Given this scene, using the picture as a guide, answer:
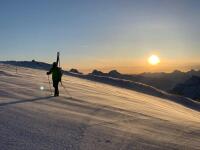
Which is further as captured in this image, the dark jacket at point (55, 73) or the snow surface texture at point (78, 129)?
the dark jacket at point (55, 73)

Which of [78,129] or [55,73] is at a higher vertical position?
[55,73]

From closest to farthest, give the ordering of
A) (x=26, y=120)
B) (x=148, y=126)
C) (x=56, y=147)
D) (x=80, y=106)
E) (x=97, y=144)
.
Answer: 1. (x=56, y=147)
2. (x=97, y=144)
3. (x=26, y=120)
4. (x=148, y=126)
5. (x=80, y=106)

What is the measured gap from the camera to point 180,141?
12.8 meters

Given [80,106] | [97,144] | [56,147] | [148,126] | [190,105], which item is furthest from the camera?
[190,105]

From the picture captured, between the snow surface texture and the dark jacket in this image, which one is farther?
the dark jacket

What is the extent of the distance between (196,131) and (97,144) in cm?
593

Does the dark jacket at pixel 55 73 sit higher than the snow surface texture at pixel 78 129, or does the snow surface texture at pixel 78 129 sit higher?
the dark jacket at pixel 55 73

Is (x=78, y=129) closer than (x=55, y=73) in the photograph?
Yes

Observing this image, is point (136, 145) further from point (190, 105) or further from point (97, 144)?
point (190, 105)

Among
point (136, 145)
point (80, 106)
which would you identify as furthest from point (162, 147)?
point (80, 106)

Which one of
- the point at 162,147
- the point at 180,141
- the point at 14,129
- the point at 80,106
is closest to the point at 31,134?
the point at 14,129

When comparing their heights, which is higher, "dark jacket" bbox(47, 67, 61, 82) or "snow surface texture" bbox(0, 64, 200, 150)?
"dark jacket" bbox(47, 67, 61, 82)

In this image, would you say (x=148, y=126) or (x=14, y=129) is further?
(x=148, y=126)

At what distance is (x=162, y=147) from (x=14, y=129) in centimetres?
440
